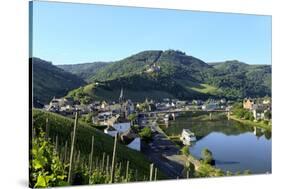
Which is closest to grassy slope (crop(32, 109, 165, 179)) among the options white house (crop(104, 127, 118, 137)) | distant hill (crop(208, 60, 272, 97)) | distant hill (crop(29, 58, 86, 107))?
white house (crop(104, 127, 118, 137))

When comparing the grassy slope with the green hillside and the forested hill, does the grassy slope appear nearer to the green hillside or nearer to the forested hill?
the forested hill

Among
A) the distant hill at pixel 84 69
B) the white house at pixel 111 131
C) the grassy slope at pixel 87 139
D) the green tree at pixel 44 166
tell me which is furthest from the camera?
the white house at pixel 111 131

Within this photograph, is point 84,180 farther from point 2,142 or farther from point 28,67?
point 28,67

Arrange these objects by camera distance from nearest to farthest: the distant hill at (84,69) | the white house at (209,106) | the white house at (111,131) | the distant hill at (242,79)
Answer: the distant hill at (84,69) < the white house at (111,131) < the white house at (209,106) < the distant hill at (242,79)

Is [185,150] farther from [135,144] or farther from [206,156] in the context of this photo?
[135,144]

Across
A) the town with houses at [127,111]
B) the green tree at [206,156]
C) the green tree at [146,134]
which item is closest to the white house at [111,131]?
the town with houses at [127,111]

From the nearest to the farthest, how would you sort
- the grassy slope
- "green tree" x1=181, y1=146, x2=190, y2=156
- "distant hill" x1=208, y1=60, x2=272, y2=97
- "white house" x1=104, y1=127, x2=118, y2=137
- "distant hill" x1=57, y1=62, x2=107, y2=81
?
the grassy slope → "distant hill" x1=57, y1=62, x2=107, y2=81 → "white house" x1=104, y1=127, x2=118, y2=137 → "green tree" x1=181, y1=146, x2=190, y2=156 → "distant hill" x1=208, y1=60, x2=272, y2=97

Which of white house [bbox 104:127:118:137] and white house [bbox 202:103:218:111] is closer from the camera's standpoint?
white house [bbox 104:127:118:137]

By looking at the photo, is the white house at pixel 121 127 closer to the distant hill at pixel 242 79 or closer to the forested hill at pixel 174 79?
the forested hill at pixel 174 79
